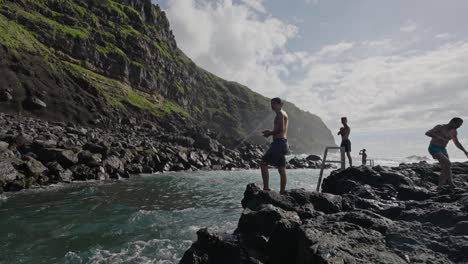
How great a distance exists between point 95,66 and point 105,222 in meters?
77.2

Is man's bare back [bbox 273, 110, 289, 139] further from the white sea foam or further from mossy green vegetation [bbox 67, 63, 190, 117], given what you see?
mossy green vegetation [bbox 67, 63, 190, 117]

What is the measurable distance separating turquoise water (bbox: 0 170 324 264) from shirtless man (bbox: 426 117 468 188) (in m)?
7.65

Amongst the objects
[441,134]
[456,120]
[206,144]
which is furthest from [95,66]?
[456,120]

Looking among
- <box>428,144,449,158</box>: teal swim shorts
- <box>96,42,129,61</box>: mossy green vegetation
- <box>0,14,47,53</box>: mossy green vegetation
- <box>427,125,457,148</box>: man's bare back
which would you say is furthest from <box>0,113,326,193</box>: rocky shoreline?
<box>96,42,129,61</box>: mossy green vegetation

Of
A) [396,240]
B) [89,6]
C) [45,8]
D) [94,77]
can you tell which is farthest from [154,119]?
[396,240]

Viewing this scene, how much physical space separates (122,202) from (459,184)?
15.2m

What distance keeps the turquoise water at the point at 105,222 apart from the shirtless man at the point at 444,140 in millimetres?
7646

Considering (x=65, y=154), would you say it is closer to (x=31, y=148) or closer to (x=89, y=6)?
(x=31, y=148)

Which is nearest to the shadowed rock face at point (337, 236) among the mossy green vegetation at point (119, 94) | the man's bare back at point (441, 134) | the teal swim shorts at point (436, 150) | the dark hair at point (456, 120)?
the teal swim shorts at point (436, 150)

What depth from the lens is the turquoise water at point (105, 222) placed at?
→ 8.79 meters

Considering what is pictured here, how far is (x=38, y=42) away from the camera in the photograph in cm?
6744

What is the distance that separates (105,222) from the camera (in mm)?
12133

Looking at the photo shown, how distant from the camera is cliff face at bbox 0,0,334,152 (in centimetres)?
5009

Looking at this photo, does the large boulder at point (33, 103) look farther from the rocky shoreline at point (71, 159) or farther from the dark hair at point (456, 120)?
the dark hair at point (456, 120)
